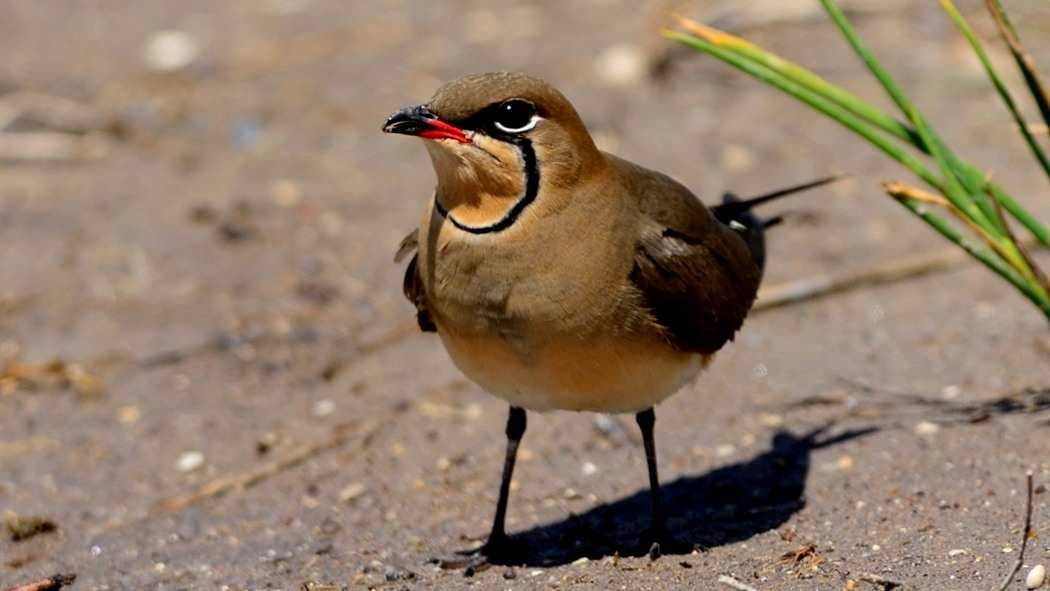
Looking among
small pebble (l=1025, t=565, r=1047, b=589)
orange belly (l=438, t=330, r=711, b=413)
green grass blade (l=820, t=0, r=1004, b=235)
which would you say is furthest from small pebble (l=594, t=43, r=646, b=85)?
small pebble (l=1025, t=565, r=1047, b=589)

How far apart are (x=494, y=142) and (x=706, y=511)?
1.67 meters

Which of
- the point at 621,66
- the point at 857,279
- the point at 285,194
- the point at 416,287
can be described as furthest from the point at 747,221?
the point at 621,66

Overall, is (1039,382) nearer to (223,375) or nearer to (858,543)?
(858,543)

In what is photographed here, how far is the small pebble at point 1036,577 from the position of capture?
382cm

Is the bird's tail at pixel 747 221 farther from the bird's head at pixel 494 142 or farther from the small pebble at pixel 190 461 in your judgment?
the small pebble at pixel 190 461

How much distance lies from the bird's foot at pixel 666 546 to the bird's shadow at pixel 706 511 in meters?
0.03

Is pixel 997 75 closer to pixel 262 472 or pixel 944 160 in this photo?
pixel 944 160

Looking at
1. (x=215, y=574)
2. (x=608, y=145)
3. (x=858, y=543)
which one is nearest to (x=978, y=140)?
(x=608, y=145)

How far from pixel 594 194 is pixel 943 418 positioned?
1898 millimetres

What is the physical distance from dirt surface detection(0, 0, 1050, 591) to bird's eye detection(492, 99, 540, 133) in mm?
1358

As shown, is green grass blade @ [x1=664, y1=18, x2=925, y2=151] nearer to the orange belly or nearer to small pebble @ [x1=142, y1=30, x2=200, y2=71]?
the orange belly

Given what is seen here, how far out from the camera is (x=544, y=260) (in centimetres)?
413

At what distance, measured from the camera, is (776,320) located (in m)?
6.55

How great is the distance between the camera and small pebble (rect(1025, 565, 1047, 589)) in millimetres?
3816
